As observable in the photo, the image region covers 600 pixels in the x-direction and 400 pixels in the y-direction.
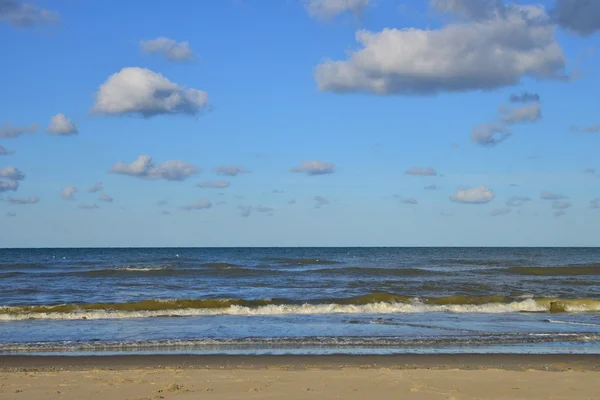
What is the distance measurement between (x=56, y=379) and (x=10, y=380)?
2.66ft

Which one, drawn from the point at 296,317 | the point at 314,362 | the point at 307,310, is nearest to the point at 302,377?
the point at 314,362

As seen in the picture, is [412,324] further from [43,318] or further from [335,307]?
[43,318]

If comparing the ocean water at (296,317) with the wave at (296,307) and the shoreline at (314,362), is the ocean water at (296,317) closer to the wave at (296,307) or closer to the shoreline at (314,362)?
the wave at (296,307)

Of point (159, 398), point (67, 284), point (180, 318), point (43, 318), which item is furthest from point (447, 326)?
point (67, 284)

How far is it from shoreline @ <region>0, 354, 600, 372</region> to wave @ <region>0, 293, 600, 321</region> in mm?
8086

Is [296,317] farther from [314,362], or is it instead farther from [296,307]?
[314,362]

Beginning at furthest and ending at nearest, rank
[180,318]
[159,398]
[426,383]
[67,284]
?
[67,284], [180,318], [426,383], [159,398]

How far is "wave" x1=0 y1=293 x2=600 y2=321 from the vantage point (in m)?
22.1

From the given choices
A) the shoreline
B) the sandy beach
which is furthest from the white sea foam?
the sandy beach

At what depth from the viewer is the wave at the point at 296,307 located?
22141mm

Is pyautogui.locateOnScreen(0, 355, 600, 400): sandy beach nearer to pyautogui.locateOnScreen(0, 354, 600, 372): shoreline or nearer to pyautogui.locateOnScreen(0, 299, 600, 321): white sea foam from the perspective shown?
pyautogui.locateOnScreen(0, 354, 600, 372): shoreline

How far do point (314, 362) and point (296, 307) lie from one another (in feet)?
36.2

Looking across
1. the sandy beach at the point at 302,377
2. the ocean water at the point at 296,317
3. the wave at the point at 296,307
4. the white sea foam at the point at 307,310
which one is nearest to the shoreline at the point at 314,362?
the sandy beach at the point at 302,377

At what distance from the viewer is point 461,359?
13328 millimetres
